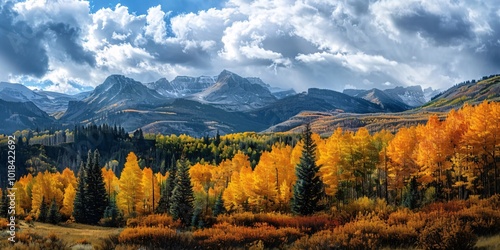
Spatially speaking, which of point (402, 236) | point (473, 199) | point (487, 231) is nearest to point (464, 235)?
point (402, 236)

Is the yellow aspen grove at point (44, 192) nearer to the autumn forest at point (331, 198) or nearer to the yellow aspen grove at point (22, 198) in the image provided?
the autumn forest at point (331, 198)

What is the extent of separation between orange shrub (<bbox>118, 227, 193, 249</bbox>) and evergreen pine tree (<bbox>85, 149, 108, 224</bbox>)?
2232 inches

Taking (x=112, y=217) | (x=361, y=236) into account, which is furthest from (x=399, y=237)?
(x=112, y=217)

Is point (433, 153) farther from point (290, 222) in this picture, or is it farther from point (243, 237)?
point (243, 237)

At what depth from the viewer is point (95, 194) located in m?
70.8

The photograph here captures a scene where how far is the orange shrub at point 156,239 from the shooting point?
1693 cm

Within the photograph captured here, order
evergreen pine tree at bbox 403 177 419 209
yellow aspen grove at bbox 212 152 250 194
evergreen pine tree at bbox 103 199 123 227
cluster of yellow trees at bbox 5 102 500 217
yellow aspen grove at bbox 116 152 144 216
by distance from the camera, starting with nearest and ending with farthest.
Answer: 1. cluster of yellow trees at bbox 5 102 500 217
2. evergreen pine tree at bbox 403 177 419 209
3. evergreen pine tree at bbox 103 199 123 227
4. yellow aspen grove at bbox 116 152 144 216
5. yellow aspen grove at bbox 212 152 250 194

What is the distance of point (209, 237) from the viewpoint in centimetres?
1800

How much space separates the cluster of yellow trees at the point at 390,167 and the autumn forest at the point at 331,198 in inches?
6.2

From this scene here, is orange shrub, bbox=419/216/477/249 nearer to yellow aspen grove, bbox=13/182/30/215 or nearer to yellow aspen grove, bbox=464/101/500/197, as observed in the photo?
yellow aspen grove, bbox=464/101/500/197

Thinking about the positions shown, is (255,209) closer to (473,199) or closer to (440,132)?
(440,132)

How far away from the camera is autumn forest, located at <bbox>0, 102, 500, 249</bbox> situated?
16891mm

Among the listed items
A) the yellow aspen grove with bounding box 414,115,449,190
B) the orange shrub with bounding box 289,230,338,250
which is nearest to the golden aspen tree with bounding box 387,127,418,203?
the yellow aspen grove with bounding box 414,115,449,190

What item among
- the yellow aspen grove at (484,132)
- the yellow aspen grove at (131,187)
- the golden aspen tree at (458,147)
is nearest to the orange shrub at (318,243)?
the yellow aspen grove at (484,132)
